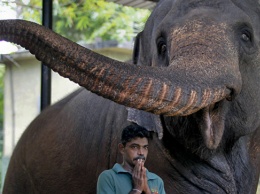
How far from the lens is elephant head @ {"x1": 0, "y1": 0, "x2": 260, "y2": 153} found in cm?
274

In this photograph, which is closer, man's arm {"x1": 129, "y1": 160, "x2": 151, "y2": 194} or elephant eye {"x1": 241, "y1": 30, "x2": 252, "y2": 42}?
man's arm {"x1": 129, "y1": 160, "x2": 151, "y2": 194}

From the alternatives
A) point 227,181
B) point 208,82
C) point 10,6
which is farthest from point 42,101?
point 208,82

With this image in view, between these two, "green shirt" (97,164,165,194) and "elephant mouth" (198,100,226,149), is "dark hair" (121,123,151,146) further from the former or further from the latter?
"elephant mouth" (198,100,226,149)

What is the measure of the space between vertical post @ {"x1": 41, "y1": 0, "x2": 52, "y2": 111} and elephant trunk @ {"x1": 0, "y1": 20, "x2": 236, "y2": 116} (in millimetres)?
3287

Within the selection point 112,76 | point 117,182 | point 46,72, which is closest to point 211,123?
point 117,182

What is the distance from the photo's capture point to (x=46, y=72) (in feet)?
20.5

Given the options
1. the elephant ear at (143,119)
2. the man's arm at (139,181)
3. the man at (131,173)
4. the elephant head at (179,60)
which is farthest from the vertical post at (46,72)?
the man's arm at (139,181)

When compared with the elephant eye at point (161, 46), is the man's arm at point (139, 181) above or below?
below

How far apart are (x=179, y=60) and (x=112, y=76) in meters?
0.56

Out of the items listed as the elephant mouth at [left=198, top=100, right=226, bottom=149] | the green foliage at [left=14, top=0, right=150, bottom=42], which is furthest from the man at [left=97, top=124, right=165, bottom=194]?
the green foliage at [left=14, top=0, right=150, bottom=42]

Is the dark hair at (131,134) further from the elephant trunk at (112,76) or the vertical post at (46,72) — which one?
the vertical post at (46,72)

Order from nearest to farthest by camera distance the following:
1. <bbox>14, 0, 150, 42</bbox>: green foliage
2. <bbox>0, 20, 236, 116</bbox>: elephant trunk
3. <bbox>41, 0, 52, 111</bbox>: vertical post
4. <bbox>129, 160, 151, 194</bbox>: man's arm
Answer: <bbox>0, 20, 236, 116</bbox>: elephant trunk < <bbox>129, 160, 151, 194</bbox>: man's arm < <bbox>41, 0, 52, 111</bbox>: vertical post < <bbox>14, 0, 150, 42</bbox>: green foliage

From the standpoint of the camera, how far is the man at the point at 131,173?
3379 mm

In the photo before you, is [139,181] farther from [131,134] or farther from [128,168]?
[131,134]
